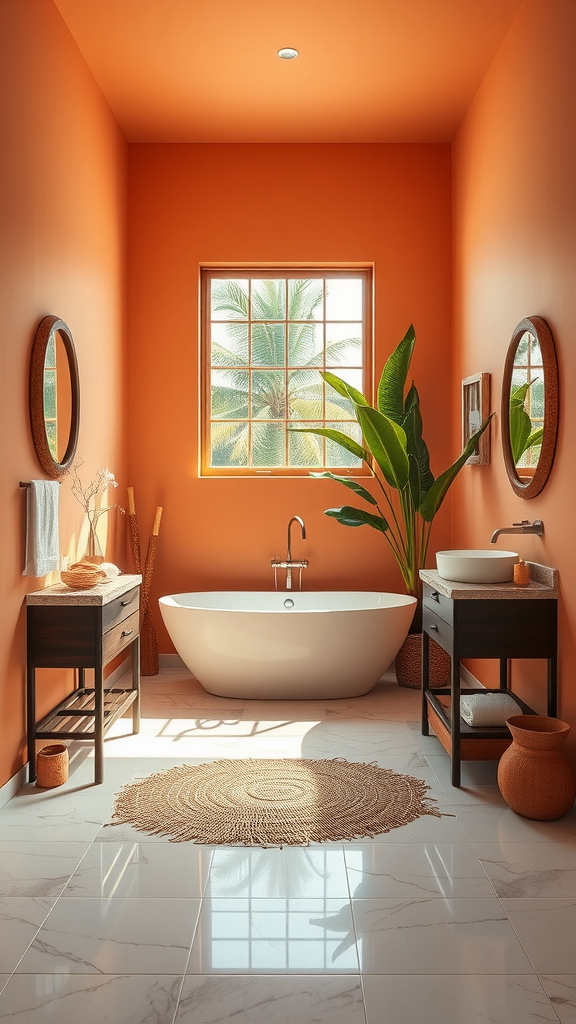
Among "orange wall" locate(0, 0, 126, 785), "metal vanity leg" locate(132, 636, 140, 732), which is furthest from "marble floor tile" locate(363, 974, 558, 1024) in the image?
"metal vanity leg" locate(132, 636, 140, 732)

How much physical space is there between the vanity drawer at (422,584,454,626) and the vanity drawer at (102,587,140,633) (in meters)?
1.27

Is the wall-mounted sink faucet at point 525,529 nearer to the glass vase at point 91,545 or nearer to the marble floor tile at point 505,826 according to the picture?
the marble floor tile at point 505,826

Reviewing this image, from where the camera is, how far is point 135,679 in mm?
3904

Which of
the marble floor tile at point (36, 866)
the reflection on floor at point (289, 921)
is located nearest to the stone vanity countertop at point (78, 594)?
the reflection on floor at point (289, 921)

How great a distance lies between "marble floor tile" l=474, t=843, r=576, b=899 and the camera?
2.29 meters

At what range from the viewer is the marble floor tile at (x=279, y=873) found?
2.27 m

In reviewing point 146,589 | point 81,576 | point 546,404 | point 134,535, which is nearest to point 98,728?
point 81,576

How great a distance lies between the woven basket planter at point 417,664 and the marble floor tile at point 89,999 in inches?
115

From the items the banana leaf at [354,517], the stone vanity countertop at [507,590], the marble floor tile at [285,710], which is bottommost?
the marble floor tile at [285,710]

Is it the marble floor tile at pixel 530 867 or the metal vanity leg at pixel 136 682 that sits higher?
the metal vanity leg at pixel 136 682

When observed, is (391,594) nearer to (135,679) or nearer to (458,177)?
(135,679)

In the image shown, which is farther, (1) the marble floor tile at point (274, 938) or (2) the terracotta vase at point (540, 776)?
(2) the terracotta vase at point (540, 776)

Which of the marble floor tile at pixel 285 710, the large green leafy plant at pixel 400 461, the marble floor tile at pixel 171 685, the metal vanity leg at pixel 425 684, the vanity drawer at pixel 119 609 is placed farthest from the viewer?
the marble floor tile at pixel 171 685

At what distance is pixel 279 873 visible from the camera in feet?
7.84
